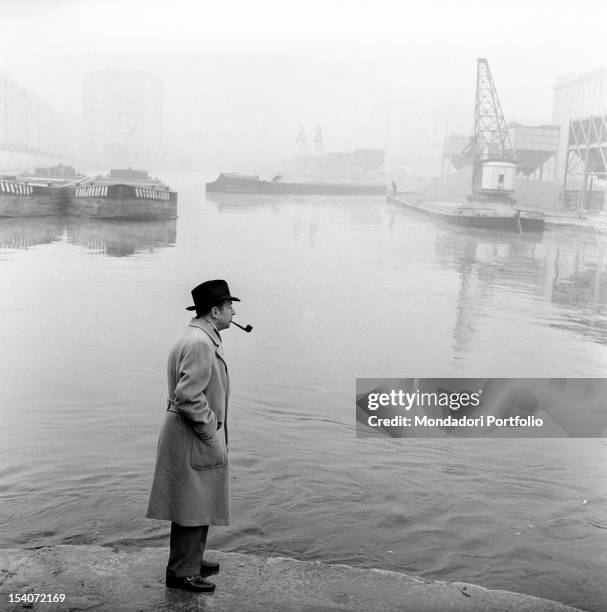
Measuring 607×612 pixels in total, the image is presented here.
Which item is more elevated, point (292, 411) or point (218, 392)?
point (218, 392)

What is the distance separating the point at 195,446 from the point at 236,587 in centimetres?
79

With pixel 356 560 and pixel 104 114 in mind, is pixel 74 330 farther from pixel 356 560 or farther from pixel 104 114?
pixel 356 560

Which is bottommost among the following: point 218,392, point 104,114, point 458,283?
point 458,283

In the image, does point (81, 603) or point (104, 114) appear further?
point (104, 114)

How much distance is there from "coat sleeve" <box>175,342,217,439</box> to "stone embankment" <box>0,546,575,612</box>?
873 mm

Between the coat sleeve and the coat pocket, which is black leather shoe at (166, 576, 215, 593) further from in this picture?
the coat sleeve

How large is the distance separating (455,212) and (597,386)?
3746 cm

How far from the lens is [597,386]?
10.6 meters

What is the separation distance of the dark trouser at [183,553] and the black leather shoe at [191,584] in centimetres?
2

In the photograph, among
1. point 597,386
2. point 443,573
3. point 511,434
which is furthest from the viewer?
point 597,386

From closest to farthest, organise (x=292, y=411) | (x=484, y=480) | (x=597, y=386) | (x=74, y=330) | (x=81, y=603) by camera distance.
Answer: (x=81, y=603)
(x=484, y=480)
(x=292, y=411)
(x=597, y=386)
(x=74, y=330)

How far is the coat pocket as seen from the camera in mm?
4020

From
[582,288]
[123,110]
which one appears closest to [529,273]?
[582,288]

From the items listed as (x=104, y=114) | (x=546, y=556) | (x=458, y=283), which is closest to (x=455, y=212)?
(x=458, y=283)
